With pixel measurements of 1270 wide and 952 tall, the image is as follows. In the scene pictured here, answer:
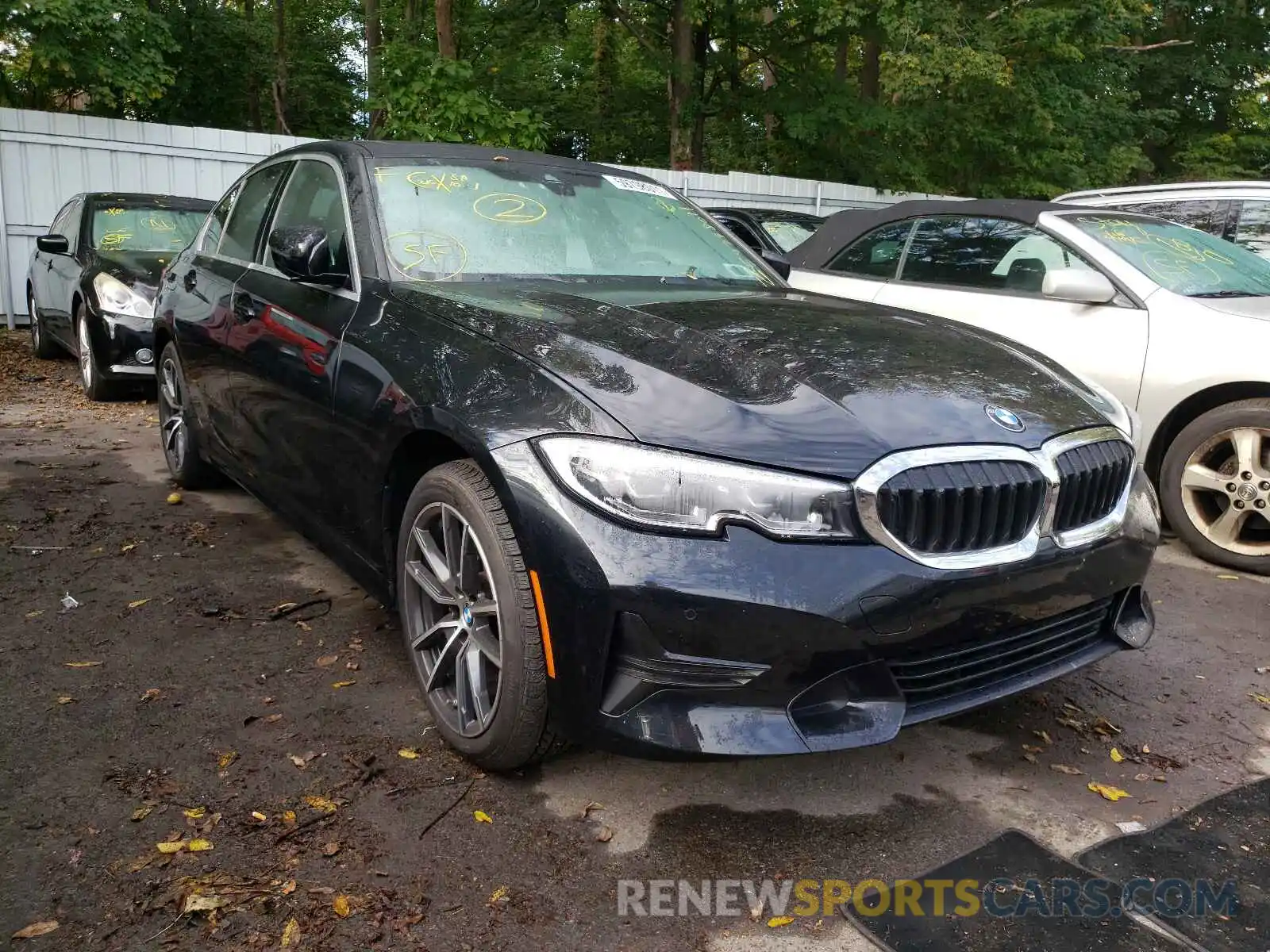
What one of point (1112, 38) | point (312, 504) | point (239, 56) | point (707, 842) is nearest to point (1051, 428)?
point (707, 842)

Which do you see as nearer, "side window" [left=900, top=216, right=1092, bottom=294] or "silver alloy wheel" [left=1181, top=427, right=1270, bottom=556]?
"silver alloy wheel" [left=1181, top=427, right=1270, bottom=556]

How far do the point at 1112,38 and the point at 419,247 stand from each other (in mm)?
17287

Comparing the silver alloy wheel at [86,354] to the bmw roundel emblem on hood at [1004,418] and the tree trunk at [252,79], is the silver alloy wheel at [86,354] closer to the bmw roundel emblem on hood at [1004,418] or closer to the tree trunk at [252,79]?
the bmw roundel emblem on hood at [1004,418]

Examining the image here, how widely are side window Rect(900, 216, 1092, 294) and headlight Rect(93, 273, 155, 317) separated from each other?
5134 millimetres

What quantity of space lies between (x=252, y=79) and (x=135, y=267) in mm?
15849

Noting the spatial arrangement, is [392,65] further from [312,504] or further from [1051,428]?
[1051,428]

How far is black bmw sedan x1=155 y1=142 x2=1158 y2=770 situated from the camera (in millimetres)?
2244

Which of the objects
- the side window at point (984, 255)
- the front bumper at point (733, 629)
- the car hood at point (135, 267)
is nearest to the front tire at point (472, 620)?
the front bumper at point (733, 629)

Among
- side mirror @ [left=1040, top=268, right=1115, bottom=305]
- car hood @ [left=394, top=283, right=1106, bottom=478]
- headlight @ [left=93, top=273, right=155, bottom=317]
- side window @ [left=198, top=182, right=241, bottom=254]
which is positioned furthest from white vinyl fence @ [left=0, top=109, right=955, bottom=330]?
car hood @ [left=394, top=283, right=1106, bottom=478]

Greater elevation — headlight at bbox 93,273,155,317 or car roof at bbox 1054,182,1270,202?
car roof at bbox 1054,182,1270,202

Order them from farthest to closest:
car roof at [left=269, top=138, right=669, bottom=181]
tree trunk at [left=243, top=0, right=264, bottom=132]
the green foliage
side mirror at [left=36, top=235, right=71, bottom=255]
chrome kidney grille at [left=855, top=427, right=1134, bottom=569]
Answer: tree trunk at [left=243, top=0, right=264, bottom=132] < the green foliage < side mirror at [left=36, top=235, right=71, bottom=255] < car roof at [left=269, top=138, right=669, bottom=181] < chrome kidney grille at [left=855, top=427, right=1134, bottom=569]

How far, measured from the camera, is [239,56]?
806 inches

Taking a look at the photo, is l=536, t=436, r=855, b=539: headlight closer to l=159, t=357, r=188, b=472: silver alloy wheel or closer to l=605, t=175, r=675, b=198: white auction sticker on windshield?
l=605, t=175, r=675, b=198: white auction sticker on windshield

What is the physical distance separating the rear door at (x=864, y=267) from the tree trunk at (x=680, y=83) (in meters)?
12.3
